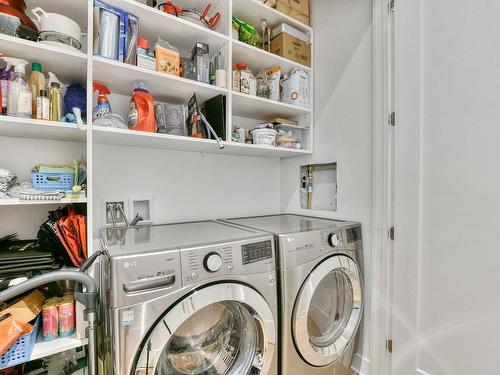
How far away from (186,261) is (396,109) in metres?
1.36

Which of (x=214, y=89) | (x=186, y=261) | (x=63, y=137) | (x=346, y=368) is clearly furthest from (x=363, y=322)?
(x=63, y=137)

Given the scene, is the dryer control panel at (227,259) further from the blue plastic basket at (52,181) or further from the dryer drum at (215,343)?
the blue plastic basket at (52,181)

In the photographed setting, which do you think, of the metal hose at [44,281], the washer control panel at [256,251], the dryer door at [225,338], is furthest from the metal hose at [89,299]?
the washer control panel at [256,251]

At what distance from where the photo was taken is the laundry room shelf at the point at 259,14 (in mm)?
1637

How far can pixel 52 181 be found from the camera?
1118 millimetres

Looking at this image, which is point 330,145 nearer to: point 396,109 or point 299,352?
point 396,109

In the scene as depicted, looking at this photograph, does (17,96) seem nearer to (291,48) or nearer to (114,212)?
(114,212)

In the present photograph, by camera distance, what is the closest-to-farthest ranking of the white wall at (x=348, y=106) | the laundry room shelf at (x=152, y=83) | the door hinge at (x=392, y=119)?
the laundry room shelf at (x=152, y=83) → the door hinge at (x=392, y=119) → the white wall at (x=348, y=106)

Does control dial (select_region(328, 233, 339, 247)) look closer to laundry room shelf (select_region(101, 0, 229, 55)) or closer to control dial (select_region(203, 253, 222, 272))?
control dial (select_region(203, 253, 222, 272))

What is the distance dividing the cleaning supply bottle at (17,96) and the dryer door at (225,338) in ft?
3.35

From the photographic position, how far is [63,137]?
1265 millimetres

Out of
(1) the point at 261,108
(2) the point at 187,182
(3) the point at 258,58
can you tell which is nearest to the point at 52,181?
(2) the point at 187,182

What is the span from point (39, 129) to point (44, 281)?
0.66m

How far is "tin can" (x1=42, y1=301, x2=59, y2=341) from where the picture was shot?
992 millimetres
